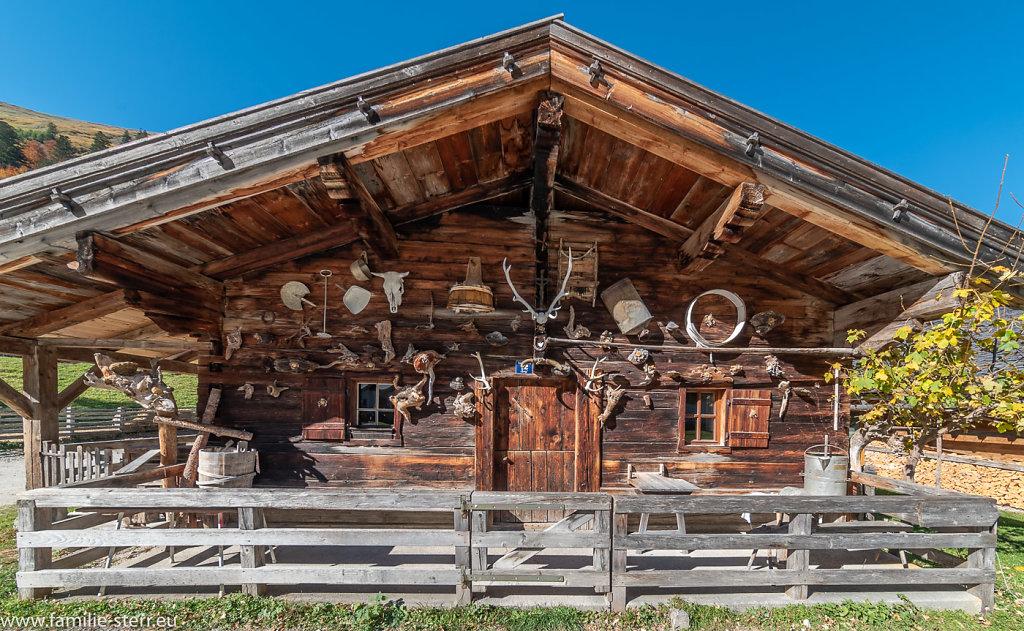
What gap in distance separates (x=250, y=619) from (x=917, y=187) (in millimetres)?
7839

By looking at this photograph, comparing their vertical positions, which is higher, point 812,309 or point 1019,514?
point 812,309

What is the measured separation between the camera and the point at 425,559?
16.9ft

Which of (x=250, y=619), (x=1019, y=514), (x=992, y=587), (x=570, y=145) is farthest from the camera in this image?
(x=1019, y=514)

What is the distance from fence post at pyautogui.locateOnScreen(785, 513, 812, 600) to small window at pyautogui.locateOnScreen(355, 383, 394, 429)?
5.05 m

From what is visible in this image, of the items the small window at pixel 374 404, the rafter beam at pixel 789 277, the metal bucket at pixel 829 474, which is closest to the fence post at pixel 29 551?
the small window at pixel 374 404

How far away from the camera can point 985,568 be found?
166 inches

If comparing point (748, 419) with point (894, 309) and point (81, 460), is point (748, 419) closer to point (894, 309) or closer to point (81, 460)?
point (894, 309)

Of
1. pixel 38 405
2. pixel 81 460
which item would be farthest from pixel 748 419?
pixel 81 460

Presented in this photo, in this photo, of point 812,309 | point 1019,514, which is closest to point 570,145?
point 812,309

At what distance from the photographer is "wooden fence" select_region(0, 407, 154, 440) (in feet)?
54.8

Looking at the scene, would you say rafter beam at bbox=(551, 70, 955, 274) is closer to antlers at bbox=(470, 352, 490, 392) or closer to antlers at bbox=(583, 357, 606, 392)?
antlers at bbox=(583, 357, 606, 392)

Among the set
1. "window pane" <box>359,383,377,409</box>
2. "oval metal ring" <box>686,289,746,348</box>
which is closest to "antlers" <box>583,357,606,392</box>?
"oval metal ring" <box>686,289,746,348</box>

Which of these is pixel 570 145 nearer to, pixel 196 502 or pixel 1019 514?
pixel 196 502

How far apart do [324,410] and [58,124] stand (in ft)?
494
